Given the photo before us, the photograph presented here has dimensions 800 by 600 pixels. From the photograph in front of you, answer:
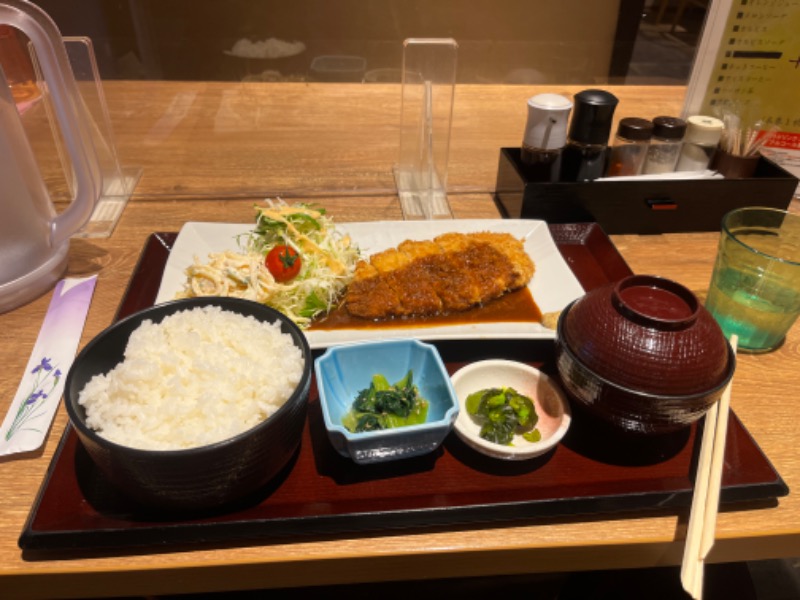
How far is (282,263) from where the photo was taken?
181cm

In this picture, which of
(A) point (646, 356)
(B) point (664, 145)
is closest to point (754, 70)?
(B) point (664, 145)

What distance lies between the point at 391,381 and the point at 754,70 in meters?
1.93

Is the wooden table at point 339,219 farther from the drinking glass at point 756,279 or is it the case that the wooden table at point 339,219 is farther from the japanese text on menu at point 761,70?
the japanese text on menu at point 761,70

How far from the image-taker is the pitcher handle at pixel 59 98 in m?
1.45

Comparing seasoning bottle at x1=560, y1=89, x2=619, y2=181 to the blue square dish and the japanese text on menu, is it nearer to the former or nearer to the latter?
the japanese text on menu

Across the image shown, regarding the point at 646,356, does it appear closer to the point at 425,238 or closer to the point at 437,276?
the point at 437,276

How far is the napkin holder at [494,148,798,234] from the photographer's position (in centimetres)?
204

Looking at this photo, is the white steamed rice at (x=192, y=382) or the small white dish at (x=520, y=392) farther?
the small white dish at (x=520, y=392)

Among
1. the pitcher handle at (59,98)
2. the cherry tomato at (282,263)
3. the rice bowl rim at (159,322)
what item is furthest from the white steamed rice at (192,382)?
the pitcher handle at (59,98)

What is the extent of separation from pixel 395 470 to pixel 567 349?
46 cm

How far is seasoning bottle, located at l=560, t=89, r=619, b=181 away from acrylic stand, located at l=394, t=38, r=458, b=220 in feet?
1.57

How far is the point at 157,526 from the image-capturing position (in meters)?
1.05

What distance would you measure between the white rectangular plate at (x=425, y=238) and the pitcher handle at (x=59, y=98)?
29 centimetres

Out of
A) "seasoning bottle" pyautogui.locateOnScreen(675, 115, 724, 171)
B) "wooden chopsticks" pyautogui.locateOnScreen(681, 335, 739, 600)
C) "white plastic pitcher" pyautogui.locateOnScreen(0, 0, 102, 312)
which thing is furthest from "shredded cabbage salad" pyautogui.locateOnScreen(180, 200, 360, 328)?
"seasoning bottle" pyautogui.locateOnScreen(675, 115, 724, 171)
